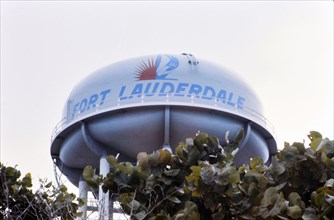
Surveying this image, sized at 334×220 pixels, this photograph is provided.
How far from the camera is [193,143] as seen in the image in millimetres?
5320

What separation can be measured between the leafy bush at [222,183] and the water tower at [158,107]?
1364 cm

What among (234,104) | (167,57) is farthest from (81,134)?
(234,104)

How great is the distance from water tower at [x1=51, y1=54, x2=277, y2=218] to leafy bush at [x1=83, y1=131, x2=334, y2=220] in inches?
537

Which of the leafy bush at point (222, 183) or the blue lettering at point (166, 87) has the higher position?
the blue lettering at point (166, 87)

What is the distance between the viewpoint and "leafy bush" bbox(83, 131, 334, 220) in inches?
186

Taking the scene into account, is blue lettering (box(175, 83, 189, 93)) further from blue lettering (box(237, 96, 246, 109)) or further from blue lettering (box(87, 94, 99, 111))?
blue lettering (box(87, 94, 99, 111))

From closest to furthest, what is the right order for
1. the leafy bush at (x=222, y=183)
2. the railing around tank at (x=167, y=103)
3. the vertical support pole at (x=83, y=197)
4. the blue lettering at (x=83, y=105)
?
the leafy bush at (x=222, y=183) < the vertical support pole at (x=83, y=197) < the railing around tank at (x=167, y=103) < the blue lettering at (x=83, y=105)

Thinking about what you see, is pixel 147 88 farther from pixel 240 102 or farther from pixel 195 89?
pixel 240 102

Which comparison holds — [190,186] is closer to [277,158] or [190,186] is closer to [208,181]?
Result: [208,181]

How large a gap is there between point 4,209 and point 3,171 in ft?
1.69

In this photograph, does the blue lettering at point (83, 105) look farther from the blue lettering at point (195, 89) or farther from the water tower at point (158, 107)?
the blue lettering at point (195, 89)

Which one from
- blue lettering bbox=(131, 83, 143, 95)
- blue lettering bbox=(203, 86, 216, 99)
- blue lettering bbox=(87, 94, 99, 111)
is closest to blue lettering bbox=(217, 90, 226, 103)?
blue lettering bbox=(203, 86, 216, 99)

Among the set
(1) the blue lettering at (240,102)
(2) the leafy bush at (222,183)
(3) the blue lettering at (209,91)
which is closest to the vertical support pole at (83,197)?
(2) the leafy bush at (222,183)

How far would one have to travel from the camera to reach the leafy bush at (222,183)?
15.5 ft
